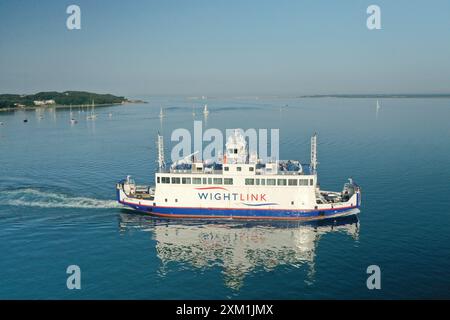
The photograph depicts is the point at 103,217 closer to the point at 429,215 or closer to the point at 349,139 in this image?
the point at 429,215

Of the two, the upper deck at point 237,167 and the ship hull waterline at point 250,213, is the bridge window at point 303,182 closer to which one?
the upper deck at point 237,167

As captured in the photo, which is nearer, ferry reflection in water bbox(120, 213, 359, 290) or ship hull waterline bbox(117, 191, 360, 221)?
ferry reflection in water bbox(120, 213, 359, 290)

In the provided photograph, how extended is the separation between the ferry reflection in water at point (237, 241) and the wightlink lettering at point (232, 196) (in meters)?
2.91

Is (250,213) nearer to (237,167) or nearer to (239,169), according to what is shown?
(239,169)

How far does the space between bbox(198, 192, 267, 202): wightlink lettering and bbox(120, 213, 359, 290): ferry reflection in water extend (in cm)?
291

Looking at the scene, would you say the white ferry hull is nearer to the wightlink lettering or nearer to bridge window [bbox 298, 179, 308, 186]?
the wightlink lettering

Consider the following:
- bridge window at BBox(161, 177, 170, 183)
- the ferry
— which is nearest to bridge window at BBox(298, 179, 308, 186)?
the ferry

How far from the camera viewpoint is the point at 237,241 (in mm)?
40438

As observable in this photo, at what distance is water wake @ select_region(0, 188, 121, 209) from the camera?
50.2 metres

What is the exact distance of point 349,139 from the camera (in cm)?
10719

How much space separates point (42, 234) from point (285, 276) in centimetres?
2712

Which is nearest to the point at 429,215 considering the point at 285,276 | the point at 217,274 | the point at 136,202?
the point at 285,276

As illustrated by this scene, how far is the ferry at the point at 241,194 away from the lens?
45.5 meters

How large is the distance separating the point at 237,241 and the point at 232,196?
7.21 meters
